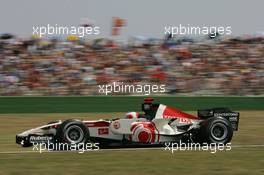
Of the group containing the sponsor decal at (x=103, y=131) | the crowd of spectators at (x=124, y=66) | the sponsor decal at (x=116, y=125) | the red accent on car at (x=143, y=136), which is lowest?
the red accent on car at (x=143, y=136)

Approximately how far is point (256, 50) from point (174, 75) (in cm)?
441

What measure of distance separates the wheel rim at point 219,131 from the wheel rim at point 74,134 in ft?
7.55

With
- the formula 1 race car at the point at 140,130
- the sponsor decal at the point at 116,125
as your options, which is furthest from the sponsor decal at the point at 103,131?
the sponsor decal at the point at 116,125

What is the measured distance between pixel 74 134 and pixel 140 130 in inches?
44.0

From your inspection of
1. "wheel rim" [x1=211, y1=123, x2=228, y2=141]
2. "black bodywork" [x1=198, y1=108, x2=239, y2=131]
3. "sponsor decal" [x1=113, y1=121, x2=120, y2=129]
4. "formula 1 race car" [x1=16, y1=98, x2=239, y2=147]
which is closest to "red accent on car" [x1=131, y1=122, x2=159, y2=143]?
"formula 1 race car" [x1=16, y1=98, x2=239, y2=147]

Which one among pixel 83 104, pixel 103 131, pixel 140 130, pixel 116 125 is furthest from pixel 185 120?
pixel 83 104

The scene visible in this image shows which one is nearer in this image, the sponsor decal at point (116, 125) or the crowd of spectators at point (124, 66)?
the sponsor decal at point (116, 125)

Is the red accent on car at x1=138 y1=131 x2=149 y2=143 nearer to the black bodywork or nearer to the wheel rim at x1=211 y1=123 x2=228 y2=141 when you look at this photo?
the wheel rim at x1=211 y1=123 x2=228 y2=141

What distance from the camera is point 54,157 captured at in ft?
28.5

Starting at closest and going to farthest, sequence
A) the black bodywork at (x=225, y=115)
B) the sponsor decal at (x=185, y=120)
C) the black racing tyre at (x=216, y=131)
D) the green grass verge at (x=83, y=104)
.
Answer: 1. the black racing tyre at (x=216, y=131)
2. the sponsor decal at (x=185, y=120)
3. the black bodywork at (x=225, y=115)
4. the green grass verge at (x=83, y=104)

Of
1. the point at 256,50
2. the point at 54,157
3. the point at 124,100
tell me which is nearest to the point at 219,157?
the point at 54,157

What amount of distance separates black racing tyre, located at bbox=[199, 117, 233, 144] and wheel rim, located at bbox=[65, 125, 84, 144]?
211 cm

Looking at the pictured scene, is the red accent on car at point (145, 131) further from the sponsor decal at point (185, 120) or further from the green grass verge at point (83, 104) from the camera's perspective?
the green grass verge at point (83, 104)

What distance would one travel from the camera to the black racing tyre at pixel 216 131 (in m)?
9.76
